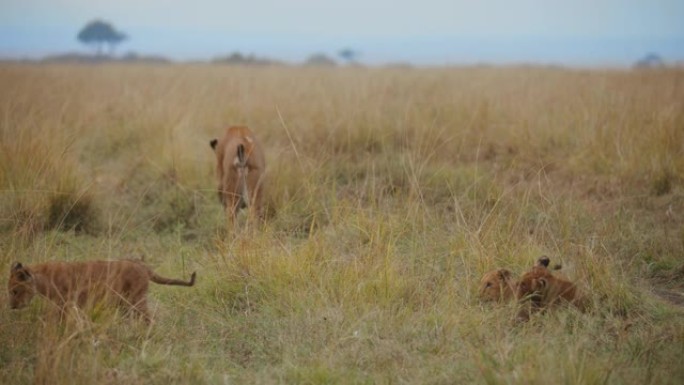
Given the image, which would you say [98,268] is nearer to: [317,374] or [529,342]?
[317,374]

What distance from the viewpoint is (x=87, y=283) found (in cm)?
442

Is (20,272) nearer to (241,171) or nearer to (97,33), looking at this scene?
(241,171)

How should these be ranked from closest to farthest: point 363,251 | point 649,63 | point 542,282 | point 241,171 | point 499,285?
point 542,282 < point 499,285 < point 363,251 < point 241,171 < point 649,63

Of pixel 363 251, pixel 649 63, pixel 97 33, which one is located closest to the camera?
pixel 363 251

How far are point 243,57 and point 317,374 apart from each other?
1881 inches

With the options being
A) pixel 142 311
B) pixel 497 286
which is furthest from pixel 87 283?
pixel 497 286

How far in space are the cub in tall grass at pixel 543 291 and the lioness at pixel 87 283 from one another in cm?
198

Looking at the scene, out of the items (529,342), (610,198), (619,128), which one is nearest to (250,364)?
(529,342)

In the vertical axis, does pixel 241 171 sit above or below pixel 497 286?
above

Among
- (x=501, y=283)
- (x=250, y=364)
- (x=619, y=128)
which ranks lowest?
(x=250, y=364)

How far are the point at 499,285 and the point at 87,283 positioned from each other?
2439 mm

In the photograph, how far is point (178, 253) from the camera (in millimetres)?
6070

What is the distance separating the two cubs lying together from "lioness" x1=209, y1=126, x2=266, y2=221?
2.28m

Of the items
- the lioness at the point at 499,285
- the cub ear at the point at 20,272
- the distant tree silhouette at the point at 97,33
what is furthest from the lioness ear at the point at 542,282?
the distant tree silhouette at the point at 97,33
